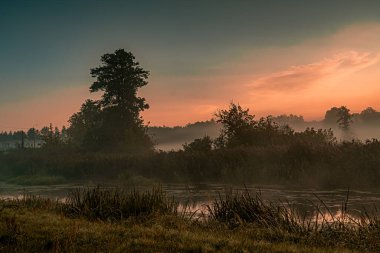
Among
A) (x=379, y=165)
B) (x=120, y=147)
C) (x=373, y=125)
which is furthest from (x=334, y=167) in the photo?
(x=373, y=125)

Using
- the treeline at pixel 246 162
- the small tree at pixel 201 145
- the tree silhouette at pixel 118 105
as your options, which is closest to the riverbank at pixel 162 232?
the treeline at pixel 246 162

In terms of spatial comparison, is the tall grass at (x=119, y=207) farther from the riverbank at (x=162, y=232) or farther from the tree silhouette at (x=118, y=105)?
the tree silhouette at (x=118, y=105)

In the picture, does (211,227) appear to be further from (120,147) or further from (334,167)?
(120,147)

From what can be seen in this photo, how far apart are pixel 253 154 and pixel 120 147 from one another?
1130 inches

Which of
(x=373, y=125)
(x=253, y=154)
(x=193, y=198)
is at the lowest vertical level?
(x=193, y=198)

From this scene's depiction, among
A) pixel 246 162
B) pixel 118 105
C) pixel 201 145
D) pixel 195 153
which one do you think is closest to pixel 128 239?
pixel 246 162

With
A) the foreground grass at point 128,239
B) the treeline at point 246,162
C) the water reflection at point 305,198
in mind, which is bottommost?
the water reflection at point 305,198

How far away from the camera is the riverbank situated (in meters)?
10.6

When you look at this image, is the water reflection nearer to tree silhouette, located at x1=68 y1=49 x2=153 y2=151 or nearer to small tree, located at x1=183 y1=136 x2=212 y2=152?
small tree, located at x1=183 y1=136 x2=212 y2=152

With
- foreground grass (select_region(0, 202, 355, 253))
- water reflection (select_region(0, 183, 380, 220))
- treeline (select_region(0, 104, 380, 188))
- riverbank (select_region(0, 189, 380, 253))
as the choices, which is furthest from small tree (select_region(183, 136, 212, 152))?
foreground grass (select_region(0, 202, 355, 253))

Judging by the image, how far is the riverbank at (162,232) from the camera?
34.7 ft

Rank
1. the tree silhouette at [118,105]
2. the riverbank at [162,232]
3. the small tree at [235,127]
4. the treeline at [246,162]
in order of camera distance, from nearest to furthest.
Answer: the riverbank at [162,232] < the treeline at [246,162] < the small tree at [235,127] < the tree silhouette at [118,105]

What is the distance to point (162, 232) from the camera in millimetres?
12102

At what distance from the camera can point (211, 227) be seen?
14.5 metres
